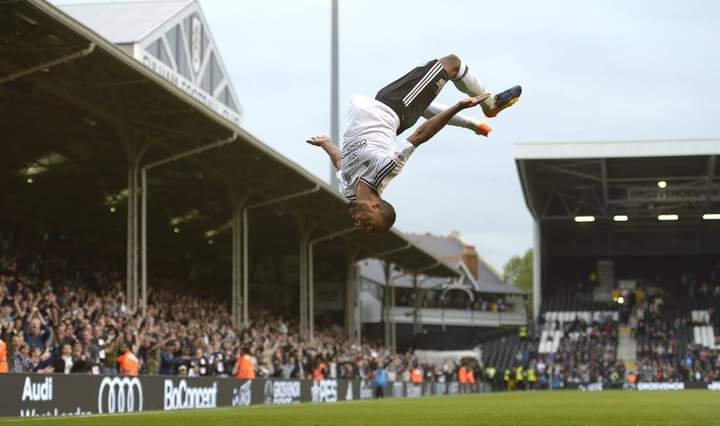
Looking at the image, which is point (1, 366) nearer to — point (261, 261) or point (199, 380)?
point (199, 380)

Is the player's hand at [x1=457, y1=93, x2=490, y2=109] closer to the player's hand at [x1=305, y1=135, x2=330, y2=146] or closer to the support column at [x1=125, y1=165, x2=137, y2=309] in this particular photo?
the player's hand at [x1=305, y1=135, x2=330, y2=146]

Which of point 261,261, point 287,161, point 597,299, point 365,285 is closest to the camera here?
point 287,161

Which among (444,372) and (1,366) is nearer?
(1,366)

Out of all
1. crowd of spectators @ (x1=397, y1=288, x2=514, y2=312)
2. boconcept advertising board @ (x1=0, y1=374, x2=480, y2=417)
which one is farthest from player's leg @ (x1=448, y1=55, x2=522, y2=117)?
crowd of spectators @ (x1=397, y1=288, x2=514, y2=312)

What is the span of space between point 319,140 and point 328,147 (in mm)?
375

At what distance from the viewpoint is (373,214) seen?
11.3 meters

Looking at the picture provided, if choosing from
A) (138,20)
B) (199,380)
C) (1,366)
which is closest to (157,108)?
(199,380)

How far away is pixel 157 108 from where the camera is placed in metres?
31.4

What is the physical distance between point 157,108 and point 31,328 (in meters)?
7.99

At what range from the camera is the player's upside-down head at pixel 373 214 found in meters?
11.3

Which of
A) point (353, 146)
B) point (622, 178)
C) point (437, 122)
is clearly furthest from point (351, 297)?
point (437, 122)

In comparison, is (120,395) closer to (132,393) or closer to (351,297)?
(132,393)

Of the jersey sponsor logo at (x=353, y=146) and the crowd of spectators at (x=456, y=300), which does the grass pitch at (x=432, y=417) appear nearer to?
the jersey sponsor logo at (x=353, y=146)

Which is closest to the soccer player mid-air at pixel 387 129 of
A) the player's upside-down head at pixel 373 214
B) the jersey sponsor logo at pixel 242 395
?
the player's upside-down head at pixel 373 214
